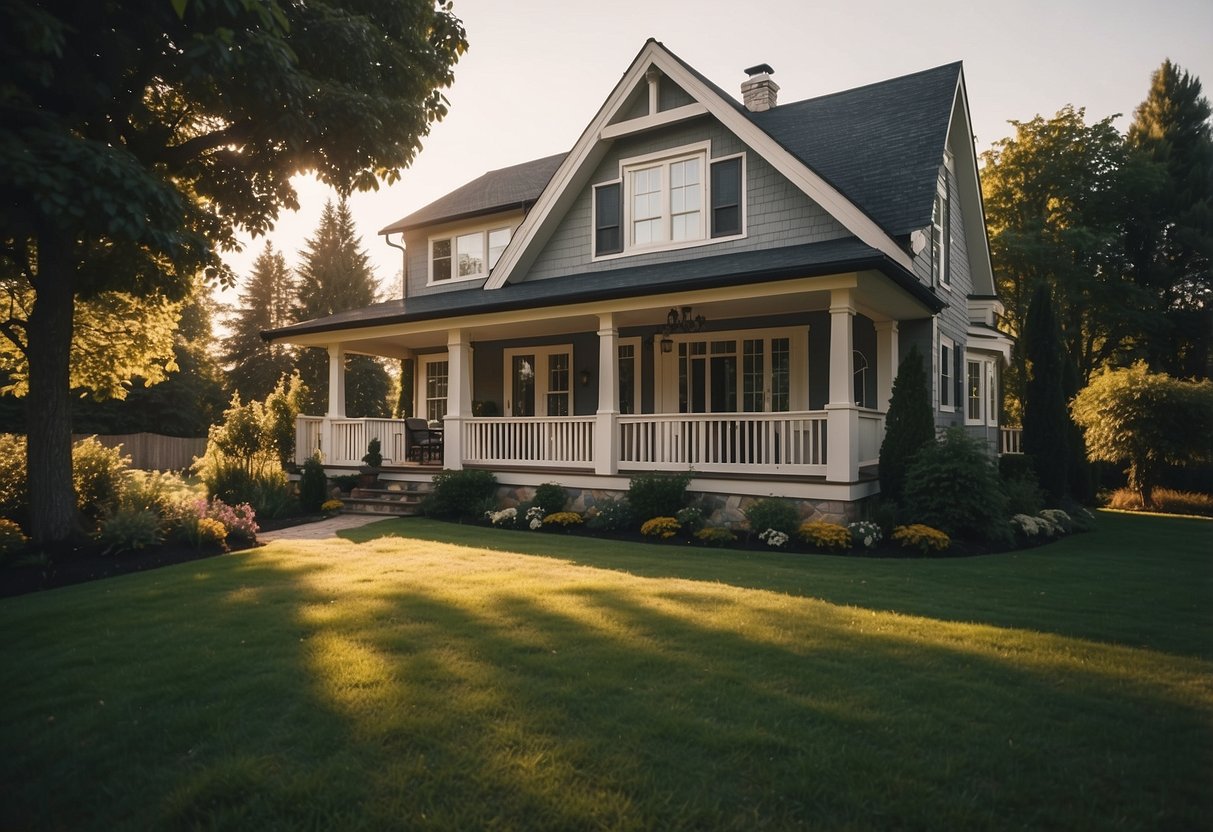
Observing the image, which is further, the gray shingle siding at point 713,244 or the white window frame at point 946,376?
the white window frame at point 946,376

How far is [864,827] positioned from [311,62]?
11.2m

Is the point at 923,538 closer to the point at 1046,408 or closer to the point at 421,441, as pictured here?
the point at 1046,408

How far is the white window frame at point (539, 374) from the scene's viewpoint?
1545 cm

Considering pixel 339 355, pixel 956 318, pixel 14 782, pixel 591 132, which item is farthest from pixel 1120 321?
pixel 14 782

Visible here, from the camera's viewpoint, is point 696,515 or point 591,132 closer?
point 696,515

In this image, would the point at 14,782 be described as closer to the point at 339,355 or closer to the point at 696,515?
the point at 696,515

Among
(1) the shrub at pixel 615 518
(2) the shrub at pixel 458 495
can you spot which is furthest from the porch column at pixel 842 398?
(2) the shrub at pixel 458 495

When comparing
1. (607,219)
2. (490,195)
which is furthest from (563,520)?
(490,195)

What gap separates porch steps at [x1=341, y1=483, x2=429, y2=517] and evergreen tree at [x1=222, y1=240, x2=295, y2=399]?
83.6 feet

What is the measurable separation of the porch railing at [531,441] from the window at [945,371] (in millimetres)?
6943

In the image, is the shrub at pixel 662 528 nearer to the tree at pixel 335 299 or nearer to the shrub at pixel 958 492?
the shrub at pixel 958 492

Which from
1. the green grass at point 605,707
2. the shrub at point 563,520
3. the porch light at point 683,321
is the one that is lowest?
the green grass at point 605,707

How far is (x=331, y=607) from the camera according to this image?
5.55 meters

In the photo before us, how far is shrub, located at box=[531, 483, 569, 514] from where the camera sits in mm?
11461
